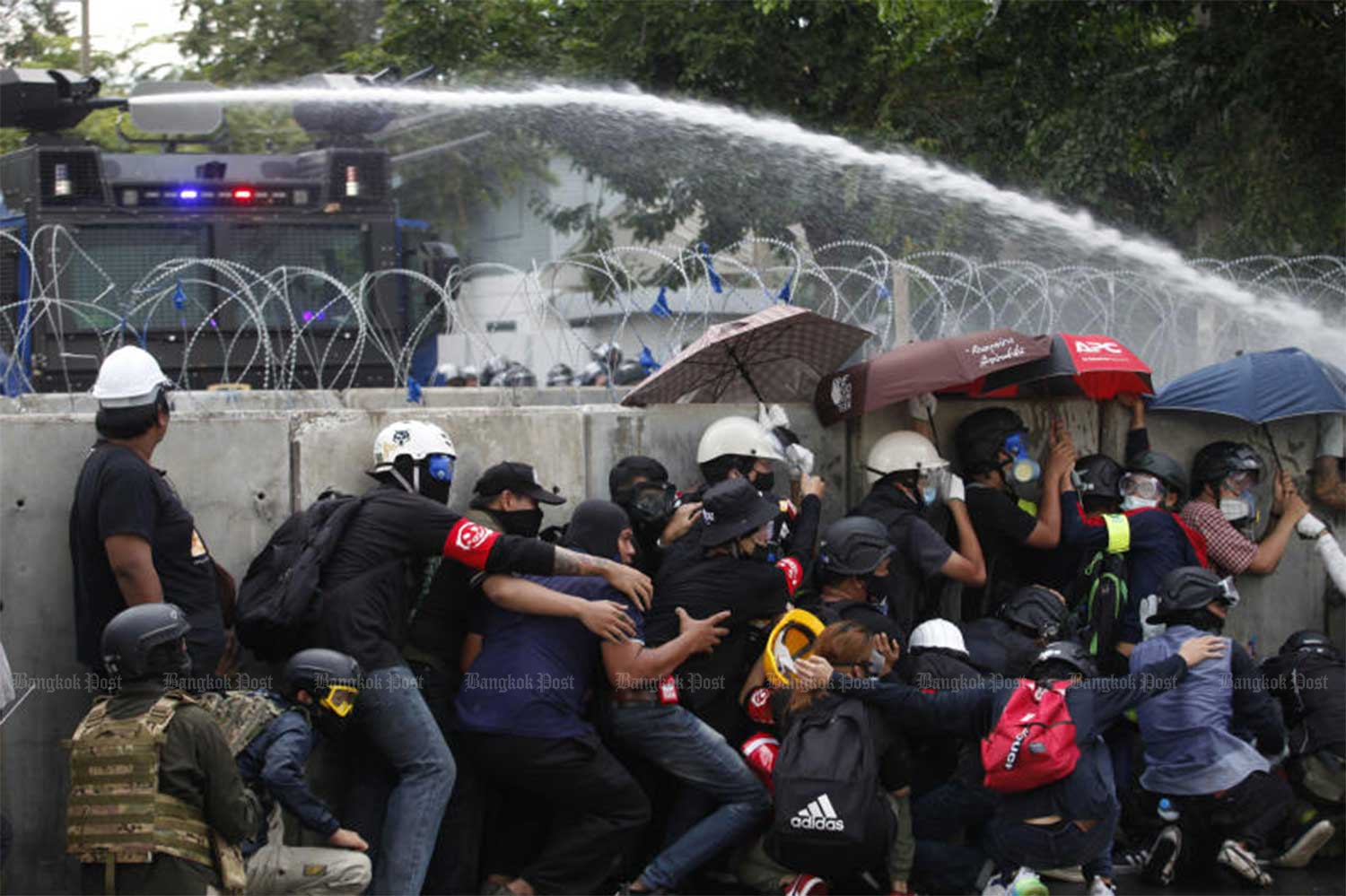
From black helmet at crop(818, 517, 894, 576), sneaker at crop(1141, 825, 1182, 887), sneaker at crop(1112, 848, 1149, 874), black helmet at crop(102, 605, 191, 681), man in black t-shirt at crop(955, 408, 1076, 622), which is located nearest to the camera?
black helmet at crop(102, 605, 191, 681)

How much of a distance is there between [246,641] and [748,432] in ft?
8.21

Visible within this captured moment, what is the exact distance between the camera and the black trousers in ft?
23.0

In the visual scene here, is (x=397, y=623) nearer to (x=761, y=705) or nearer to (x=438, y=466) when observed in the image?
(x=438, y=466)

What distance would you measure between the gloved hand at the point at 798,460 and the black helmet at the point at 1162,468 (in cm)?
175

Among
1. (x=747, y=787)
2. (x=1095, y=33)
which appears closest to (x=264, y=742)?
(x=747, y=787)

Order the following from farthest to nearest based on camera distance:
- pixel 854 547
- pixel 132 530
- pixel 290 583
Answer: pixel 854 547 → pixel 290 583 → pixel 132 530

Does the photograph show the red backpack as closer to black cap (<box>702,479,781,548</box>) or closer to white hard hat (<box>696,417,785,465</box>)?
black cap (<box>702,479,781,548</box>)

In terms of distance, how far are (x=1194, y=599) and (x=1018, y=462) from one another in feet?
4.37

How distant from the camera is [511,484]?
290 inches

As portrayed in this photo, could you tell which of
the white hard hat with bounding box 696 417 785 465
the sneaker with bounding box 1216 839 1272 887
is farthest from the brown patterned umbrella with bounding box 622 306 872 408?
the sneaker with bounding box 1216 839 1272 887

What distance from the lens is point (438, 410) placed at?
311 inches

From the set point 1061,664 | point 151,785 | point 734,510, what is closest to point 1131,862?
point 1061,664

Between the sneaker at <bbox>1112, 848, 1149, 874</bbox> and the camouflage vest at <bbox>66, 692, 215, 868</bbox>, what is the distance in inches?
168

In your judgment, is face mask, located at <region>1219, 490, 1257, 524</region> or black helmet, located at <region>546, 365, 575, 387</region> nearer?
face mask, located at <region>1219, 490, 1257, 524</region>
